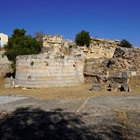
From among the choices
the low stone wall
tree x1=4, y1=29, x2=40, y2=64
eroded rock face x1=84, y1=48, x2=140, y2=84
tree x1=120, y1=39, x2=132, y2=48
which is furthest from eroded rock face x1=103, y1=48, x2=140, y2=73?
tree x1=120, y1=39, x2=132, y2=48

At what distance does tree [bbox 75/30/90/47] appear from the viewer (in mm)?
34094

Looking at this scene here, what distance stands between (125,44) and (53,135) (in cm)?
3479

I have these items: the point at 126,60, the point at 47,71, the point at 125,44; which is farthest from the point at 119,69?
the point at 125,44

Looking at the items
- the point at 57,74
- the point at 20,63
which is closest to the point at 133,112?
the point at 57,74

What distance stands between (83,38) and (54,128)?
29.7m

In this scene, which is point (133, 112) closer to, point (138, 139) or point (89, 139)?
point (138, 139)

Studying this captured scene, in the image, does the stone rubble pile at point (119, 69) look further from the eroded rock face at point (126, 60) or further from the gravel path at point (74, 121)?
the gravel path at point (74, 121)

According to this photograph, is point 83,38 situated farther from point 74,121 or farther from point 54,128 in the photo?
point 54,128

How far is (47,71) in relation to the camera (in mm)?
15344

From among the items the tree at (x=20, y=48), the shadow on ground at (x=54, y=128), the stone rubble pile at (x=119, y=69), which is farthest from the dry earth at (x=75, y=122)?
the tree at (x=20, y=48)

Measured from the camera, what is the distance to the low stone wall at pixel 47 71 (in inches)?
602

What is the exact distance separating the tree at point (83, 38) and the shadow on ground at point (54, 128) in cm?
2674

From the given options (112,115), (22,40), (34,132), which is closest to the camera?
(34,132)

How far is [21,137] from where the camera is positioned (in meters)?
5.28
